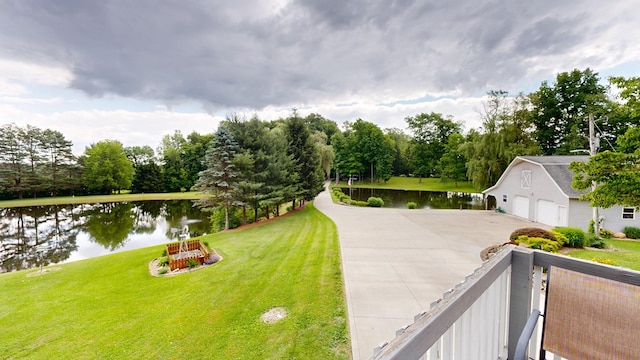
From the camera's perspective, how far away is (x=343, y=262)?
7828 millimetres

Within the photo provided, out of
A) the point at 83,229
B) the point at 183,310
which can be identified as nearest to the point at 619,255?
the point at 183,310

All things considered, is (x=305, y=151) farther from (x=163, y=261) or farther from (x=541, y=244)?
(x=541, y=244)

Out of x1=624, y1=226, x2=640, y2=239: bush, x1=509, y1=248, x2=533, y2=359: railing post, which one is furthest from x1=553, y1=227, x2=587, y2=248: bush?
x1=509, y1=248, x2=533, y2=359: railing post

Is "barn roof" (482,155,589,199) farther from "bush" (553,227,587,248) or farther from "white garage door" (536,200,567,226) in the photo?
"bush" (553,227,587,248)

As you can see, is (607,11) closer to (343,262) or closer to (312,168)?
(343,262)

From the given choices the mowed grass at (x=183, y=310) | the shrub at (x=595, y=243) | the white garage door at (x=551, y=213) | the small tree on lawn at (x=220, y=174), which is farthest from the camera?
the small tree on lawn at (x=220, y=174)

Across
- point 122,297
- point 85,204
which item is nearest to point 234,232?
point 122,297

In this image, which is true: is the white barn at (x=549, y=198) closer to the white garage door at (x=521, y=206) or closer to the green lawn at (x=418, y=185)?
the white garage door at (x=521, y=206)

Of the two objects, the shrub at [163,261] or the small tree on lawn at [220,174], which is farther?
the small tree on lawn at [220,174]

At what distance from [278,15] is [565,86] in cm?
2996

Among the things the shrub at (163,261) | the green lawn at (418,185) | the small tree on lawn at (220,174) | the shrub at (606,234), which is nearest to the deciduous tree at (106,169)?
the small tree on lawn at (220,174)

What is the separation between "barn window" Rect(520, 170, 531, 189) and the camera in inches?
603

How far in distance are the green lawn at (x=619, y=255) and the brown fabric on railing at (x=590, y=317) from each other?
29.4ft

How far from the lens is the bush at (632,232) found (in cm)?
1183
